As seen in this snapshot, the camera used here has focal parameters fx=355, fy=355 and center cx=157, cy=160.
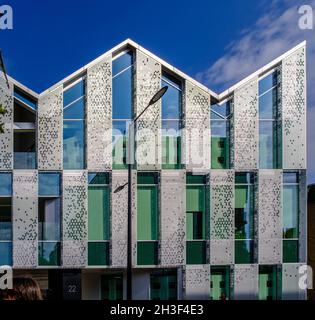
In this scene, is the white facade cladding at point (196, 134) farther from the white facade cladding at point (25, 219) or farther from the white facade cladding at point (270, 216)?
the white facade cladding at point (25, 219)

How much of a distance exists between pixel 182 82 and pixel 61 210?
0.92 m

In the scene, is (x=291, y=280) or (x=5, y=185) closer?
(x=291, y=280)

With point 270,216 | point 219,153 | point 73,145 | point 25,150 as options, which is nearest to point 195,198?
point 219,153

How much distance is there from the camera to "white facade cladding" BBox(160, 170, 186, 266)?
195 cm

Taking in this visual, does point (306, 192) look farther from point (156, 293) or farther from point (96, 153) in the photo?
point (96, 153)

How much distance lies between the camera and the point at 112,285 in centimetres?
189

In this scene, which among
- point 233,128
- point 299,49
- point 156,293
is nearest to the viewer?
point 299,49

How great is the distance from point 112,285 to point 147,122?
35.0 inches

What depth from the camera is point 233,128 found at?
187 centimetres

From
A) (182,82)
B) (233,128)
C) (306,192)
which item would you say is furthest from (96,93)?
(306,192)

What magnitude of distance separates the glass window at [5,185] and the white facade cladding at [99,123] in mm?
441

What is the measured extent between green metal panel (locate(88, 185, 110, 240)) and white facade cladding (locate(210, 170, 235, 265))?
0.58 m

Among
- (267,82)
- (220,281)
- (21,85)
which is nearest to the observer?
(21,85)

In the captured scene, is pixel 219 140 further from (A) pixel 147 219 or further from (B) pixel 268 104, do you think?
(A) pixel 147 219
